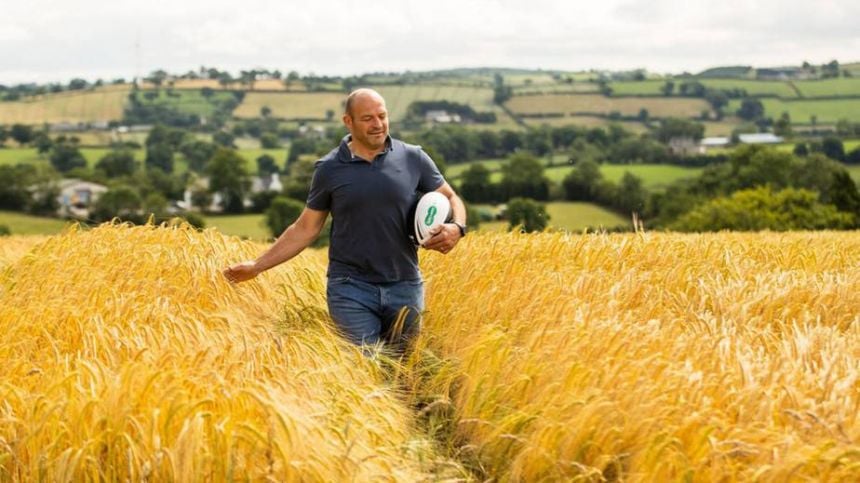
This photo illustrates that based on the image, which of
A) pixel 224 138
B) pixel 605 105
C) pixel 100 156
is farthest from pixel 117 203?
pixel 605 105

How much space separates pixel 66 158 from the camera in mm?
119000

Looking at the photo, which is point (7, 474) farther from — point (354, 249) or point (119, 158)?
point (119, 158)

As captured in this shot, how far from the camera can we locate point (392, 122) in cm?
16162

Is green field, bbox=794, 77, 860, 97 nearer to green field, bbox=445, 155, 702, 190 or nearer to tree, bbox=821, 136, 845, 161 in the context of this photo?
tree, bbox=821, 136, 845, 161

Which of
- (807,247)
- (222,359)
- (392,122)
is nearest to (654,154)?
(392,122)

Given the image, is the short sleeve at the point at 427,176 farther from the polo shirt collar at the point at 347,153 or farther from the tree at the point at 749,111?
the tree at the point at 749,111

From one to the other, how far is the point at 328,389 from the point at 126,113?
6726 inches

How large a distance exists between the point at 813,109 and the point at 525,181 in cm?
6656

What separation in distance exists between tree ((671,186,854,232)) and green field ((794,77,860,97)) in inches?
3303

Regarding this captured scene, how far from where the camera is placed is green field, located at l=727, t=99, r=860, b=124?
13825 centimetres

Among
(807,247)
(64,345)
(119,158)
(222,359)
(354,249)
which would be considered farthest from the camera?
(119,158)

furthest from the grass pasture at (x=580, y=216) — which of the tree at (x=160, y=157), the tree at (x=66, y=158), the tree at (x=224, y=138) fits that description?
the tree at (x=224, y=138)

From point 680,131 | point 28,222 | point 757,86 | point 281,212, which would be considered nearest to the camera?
point 28,222

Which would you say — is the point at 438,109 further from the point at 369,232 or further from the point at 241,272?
the point at 369,232
